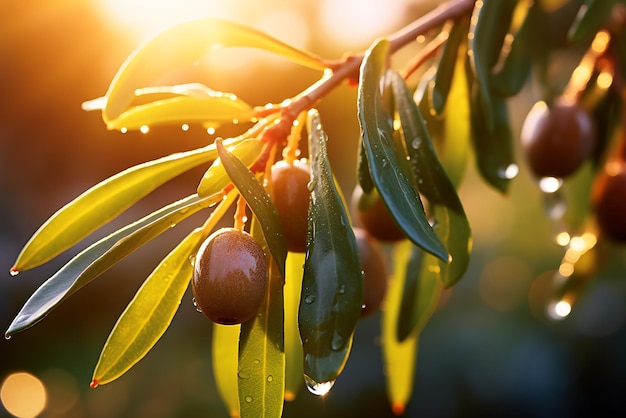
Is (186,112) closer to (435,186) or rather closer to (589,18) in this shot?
(435,186)

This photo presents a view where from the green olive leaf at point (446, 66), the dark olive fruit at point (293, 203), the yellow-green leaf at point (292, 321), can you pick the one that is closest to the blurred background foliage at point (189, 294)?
the green olive leaf at point (446, 66)

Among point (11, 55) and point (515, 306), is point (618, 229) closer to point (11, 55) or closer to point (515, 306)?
point (515, 306)

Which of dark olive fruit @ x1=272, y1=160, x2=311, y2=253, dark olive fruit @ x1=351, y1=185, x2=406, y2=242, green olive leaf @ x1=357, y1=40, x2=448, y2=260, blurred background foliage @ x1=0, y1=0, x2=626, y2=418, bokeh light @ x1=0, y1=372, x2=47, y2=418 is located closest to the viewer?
green olive leaf @ x1=357, y1=40, x2=448, y2=260

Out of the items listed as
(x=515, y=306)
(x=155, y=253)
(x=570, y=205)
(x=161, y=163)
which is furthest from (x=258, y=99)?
(x=161, y=163)

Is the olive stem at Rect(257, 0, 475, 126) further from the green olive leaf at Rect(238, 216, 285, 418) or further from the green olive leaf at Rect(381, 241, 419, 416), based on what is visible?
the green olive leaf at Rect(381, 241, 419, 416)

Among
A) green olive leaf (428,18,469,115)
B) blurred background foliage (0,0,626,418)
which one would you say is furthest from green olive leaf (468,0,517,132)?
blurred background foliage (0,0,626,418)

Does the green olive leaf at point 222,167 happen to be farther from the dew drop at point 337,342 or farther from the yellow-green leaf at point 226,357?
the yellow-green leaf at point 226,357
